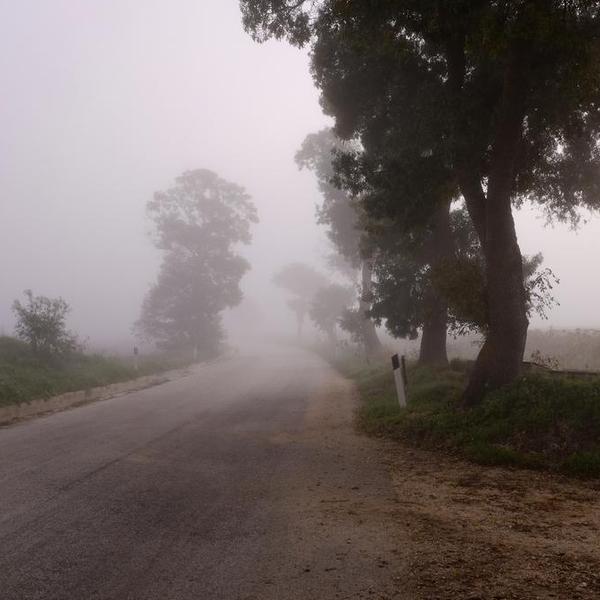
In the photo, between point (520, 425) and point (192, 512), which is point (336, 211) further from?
point (192, 512)

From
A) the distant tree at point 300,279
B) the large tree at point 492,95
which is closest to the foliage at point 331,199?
the large tree at point 492,95

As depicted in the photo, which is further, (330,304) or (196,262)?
(330,304)

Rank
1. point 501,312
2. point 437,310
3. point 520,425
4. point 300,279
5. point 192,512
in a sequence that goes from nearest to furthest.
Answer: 1. point 192,512
2. point 520,425
3. point 501,312
4. point 437,310
5. point 300,279

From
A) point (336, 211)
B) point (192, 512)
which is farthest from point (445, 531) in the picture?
point (336, 211)

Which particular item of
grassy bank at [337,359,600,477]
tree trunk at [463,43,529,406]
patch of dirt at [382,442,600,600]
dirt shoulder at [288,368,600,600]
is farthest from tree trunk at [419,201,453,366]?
patch of dirt at [382,442,600,600]

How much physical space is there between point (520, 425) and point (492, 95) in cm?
623

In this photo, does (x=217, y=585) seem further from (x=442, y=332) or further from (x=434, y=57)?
(x=442, y=332)

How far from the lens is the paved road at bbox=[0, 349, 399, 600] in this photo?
3.73 m

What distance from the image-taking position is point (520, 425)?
7402mm

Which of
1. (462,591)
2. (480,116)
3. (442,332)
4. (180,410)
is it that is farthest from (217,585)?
(442,332)

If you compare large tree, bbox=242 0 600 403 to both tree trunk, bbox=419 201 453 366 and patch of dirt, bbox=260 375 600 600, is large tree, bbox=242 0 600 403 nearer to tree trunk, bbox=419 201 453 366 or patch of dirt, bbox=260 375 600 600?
patch of dirt, bbox=260 375 600 600

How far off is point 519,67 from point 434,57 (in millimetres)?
2982

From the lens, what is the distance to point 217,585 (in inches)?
145

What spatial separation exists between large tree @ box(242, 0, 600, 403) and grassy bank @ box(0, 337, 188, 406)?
9.91 meters
